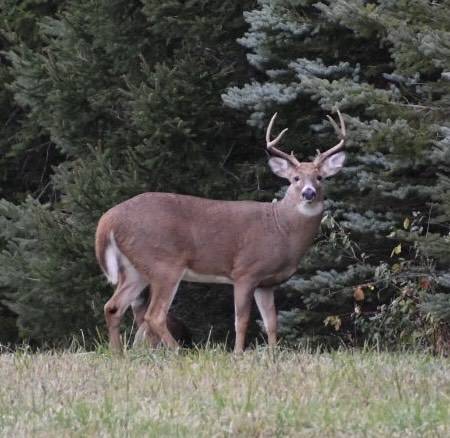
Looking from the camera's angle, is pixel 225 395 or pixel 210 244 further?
pixel 210 244

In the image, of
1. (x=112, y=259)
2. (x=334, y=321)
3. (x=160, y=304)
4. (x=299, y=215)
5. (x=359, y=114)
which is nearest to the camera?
(x=160, y=304)

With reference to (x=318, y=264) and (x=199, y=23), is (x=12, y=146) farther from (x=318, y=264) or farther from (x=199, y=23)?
(x=318, y=264)

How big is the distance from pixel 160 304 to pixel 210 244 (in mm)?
669

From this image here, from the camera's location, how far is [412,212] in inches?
448

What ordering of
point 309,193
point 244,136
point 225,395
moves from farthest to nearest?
point 244,136 → point 309,193 → point 225,395

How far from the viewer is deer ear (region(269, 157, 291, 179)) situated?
35.6 feet

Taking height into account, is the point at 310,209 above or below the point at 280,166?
below

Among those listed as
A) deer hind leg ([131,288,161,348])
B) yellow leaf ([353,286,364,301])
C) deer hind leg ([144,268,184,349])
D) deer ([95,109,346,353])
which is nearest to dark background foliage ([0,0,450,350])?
yellow leaf ([353,286,364,301])

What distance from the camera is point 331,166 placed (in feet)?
35.2

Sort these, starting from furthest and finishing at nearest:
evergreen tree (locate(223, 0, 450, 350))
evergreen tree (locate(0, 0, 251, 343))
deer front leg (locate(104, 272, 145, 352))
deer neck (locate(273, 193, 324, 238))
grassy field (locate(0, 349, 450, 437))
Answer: evergreen tree (locate(0, 0, 251, 343)), deer neck (locate(273, 193, 324, 238)), deer front leg (locate(104, 272, 145, 352)), evergreen tree (locate(223, 0, 450, 350)), grassy field (locate(0, 349, 450, 437))

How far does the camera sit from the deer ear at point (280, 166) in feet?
35.6

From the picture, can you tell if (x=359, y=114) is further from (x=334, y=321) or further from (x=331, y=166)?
(x=334, y=321)

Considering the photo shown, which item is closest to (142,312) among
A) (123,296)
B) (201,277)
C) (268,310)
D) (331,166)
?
(123,296)

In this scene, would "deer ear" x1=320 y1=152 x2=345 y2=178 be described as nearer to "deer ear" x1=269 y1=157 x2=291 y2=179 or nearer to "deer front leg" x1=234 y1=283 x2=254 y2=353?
"deer ear" x1=269 y1=157 x2=291 y2=179
